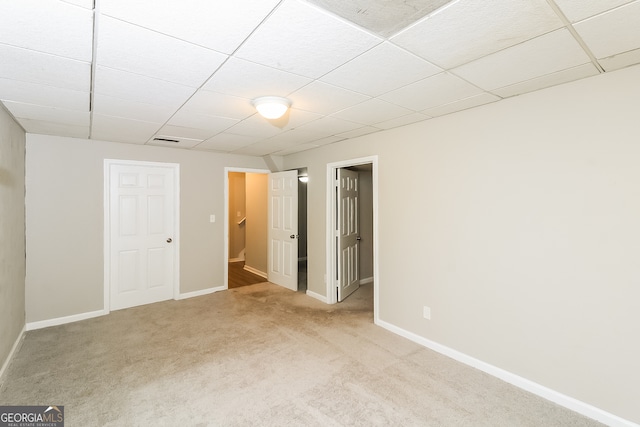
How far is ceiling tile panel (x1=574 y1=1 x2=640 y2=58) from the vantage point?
140 cm

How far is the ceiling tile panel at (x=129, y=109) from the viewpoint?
2453 mm

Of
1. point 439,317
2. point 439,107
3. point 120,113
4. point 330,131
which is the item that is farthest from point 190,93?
point 439,317

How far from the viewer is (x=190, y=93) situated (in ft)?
7.59

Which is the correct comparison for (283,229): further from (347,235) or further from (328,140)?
(328,140)

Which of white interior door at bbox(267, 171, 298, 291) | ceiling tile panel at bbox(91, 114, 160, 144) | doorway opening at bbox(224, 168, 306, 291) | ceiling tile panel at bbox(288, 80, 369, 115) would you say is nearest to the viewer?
ceiling tile panel at bbox(288, 80, 369, 115)

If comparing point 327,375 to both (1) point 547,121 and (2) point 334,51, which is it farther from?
(1) point 547,121

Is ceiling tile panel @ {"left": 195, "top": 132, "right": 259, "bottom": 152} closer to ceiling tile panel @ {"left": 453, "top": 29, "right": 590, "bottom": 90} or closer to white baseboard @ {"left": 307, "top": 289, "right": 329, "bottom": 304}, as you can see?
white baseboard @ {"left": 307, "top": 289, "right": 329, "bottom": 304}

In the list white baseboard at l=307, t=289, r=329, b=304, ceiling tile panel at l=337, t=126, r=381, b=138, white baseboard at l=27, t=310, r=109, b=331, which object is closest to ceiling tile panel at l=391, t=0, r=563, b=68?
ceiling tile panel at l=337, t=126, r=381, b=138

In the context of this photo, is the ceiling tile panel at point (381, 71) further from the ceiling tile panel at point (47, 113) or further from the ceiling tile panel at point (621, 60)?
the ceiling tile panel at point (47, 113)

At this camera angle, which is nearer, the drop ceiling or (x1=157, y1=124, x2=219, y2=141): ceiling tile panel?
the drop ceiling

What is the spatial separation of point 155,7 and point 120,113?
188 centimetres

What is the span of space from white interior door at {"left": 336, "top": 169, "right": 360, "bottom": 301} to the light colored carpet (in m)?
0.93

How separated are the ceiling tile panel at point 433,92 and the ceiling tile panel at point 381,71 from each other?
0.34ft

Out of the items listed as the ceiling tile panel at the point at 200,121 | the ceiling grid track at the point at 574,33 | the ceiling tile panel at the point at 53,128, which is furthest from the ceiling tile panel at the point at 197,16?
the ceiling tile panel at the point at 53,128
